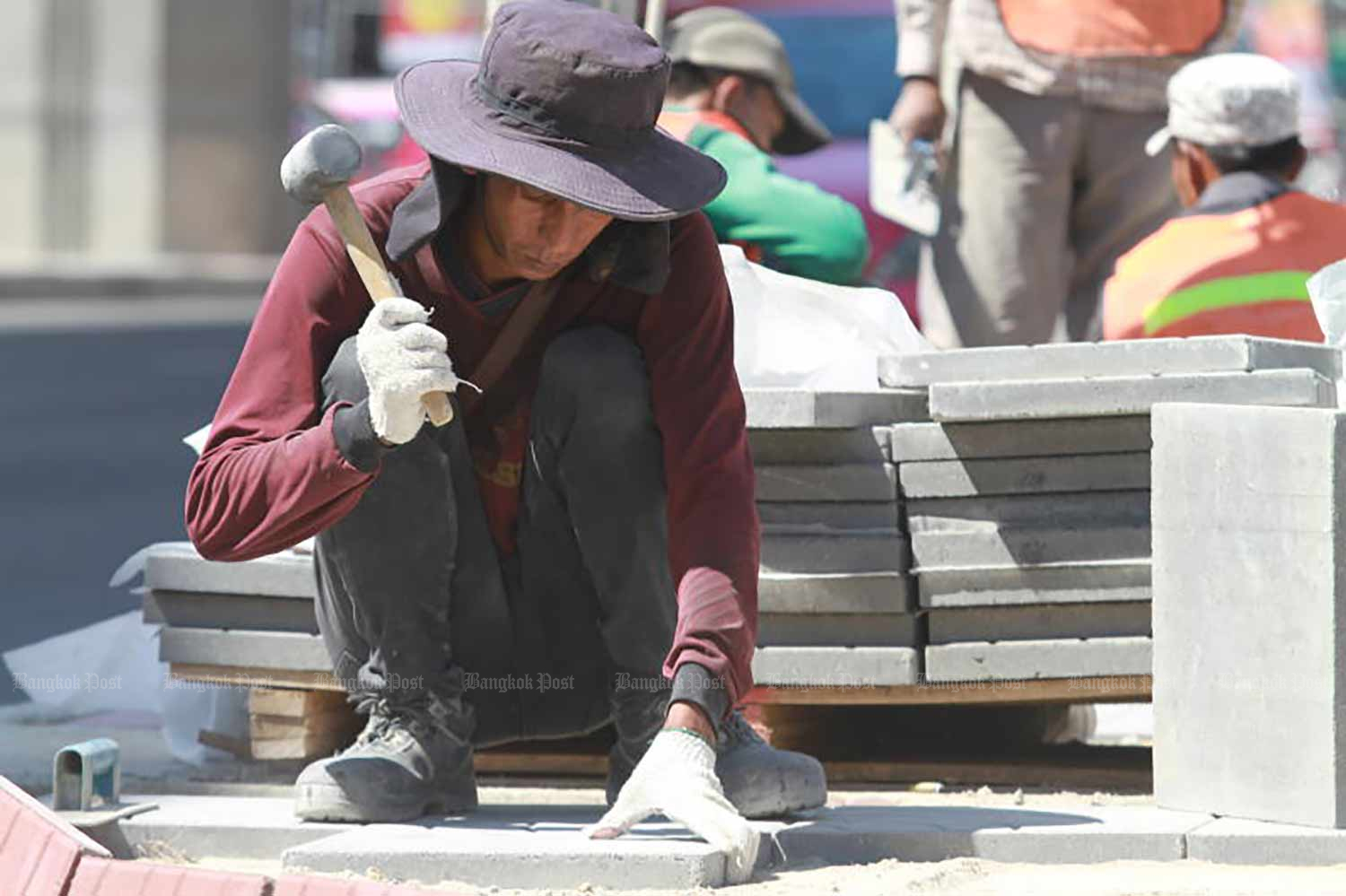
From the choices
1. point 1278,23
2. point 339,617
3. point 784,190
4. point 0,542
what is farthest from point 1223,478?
point 1278,23

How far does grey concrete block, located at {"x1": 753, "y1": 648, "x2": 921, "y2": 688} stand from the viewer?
4.32 m

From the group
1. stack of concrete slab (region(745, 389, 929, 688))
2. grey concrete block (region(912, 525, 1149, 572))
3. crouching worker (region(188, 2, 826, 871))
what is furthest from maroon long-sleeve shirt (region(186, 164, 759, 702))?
grey concrete block (region(912, 525, 1149, 572))

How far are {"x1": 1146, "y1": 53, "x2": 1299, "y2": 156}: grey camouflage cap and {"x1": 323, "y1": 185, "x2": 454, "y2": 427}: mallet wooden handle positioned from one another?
215 cm

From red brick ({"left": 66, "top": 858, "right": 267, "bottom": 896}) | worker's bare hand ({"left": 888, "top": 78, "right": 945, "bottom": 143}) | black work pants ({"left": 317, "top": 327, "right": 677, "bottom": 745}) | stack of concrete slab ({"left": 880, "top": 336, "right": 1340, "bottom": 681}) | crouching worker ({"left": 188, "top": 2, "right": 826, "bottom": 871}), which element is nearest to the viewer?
red brick ({"left": 66, "top": 858, "right": 267, "bottom": 896})

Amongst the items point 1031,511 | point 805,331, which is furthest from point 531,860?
point 805,331

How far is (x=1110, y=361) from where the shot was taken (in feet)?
13.8

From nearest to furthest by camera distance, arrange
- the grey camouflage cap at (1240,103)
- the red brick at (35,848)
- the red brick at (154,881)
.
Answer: the red brick at (154,881), the red brick at (35,848), the grey camouflage cap at (1240,103)

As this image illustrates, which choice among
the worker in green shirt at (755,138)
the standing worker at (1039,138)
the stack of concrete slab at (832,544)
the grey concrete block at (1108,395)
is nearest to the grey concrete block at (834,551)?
the stack of concrete slab at (832,544)

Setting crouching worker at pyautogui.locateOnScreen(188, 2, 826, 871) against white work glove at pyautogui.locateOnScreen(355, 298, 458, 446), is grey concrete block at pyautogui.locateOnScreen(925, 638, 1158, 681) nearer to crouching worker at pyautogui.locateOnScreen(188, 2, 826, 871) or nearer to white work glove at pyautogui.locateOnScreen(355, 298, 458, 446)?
crouching worker at pyautogui.locateOnScreen(188, 2, 826, 871)

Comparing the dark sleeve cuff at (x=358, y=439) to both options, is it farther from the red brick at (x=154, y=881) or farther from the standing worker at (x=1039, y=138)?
the standing worker at (x=1039, y=138)

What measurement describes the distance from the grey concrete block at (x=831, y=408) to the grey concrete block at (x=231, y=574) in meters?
0.78

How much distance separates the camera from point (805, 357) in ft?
15.4

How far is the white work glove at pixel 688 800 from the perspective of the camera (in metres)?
3.52

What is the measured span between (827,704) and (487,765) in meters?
0.59
